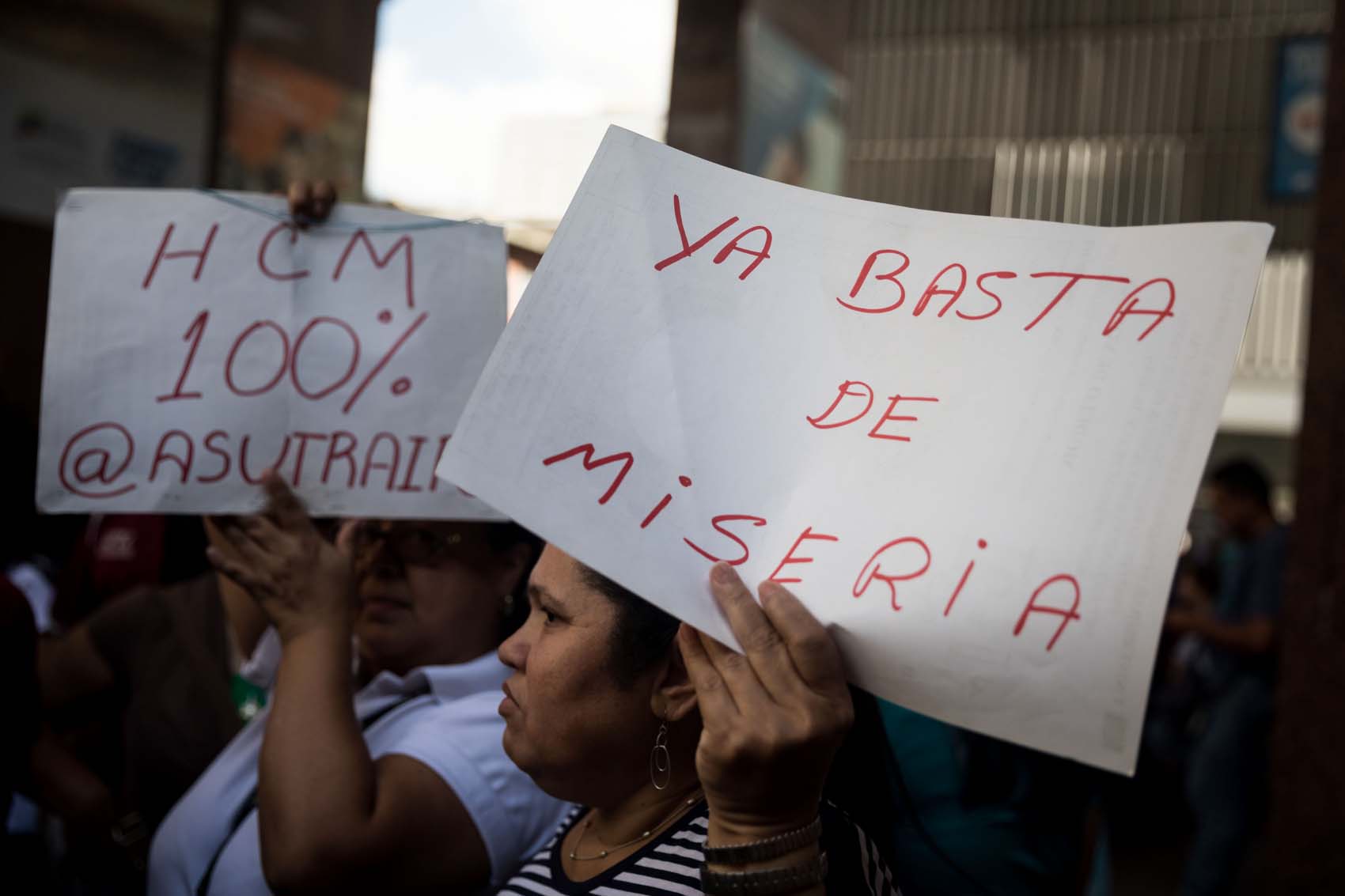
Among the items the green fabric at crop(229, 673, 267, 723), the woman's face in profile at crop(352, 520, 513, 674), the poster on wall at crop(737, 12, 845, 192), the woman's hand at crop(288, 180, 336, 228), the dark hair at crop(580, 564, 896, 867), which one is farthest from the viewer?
the poster on wall at crop(737, 12, 845, 192)

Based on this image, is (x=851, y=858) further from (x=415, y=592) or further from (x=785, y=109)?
(x=785, y=109)

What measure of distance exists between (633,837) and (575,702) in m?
0.18

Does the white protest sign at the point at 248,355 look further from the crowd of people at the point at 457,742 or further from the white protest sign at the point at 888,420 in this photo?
the white protest sign at the point at 888,420

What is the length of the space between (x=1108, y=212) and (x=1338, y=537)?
12.1 metres

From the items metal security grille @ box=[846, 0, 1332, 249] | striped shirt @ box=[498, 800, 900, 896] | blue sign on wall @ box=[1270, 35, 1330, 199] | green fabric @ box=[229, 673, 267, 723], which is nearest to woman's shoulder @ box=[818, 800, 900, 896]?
striped shirt @ box=[498, 800, 900, 896]

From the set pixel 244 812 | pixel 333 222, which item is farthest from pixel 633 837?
pixel 333 222

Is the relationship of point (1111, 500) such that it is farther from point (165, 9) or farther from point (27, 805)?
point (165, 9)

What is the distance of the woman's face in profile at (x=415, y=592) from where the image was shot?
1979 mm

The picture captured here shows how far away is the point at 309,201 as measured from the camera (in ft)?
6.09

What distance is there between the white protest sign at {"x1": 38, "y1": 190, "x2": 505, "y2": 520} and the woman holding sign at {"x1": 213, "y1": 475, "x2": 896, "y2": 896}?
0.10 m

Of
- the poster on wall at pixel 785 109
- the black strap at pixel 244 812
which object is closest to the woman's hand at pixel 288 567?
the black strap at pixel 244 812

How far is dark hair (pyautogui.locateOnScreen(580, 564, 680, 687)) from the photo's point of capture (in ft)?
4.47

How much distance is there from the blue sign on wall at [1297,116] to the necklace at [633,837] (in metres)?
9.76

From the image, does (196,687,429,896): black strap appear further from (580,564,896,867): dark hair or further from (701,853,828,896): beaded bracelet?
(701,853,828,896): beaded bracelet
